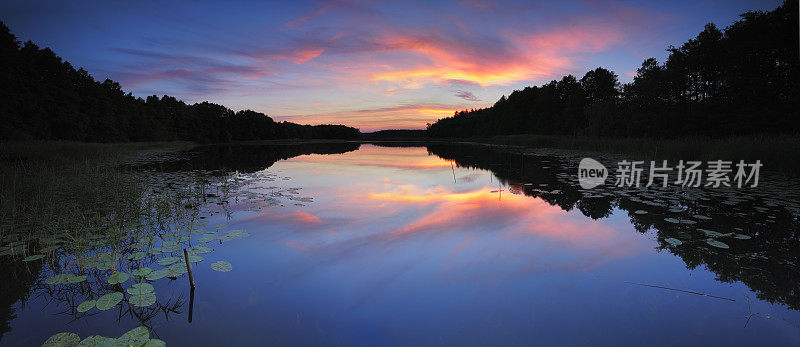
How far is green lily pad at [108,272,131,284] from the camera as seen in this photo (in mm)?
3494

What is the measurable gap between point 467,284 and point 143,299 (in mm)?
3198

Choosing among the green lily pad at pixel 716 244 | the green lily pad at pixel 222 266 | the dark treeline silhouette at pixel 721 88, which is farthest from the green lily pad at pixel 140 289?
the dark treeline silhouette at pixel 721 88

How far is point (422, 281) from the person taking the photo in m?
3.89

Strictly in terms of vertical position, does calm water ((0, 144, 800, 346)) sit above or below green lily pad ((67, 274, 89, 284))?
below

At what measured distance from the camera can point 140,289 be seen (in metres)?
3.29

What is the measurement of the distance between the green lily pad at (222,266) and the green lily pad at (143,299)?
0.80 metres

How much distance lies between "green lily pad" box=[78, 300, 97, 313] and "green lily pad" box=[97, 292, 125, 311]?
0.19 feet

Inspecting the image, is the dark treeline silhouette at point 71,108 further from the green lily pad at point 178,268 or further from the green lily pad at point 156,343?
the green lily pad at point 156,343

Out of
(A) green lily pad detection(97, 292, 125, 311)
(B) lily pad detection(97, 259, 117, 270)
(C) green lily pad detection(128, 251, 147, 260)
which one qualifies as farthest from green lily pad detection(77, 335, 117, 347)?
(C) green lily pad detection(128, 251, 147, 260)

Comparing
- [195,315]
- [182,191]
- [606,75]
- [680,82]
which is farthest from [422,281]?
[606,75]

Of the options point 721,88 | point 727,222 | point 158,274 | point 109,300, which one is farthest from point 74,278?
point 721,88

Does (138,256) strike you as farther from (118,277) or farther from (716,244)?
(716,244)

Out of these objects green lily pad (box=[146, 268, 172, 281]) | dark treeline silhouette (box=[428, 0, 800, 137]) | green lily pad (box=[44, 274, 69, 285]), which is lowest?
green lily pad (box=[146, 268, 172, 281])

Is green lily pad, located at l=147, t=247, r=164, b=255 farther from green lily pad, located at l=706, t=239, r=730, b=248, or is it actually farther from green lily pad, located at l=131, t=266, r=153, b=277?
green lily pad, located at l=706, t=239, r=730, b=248
